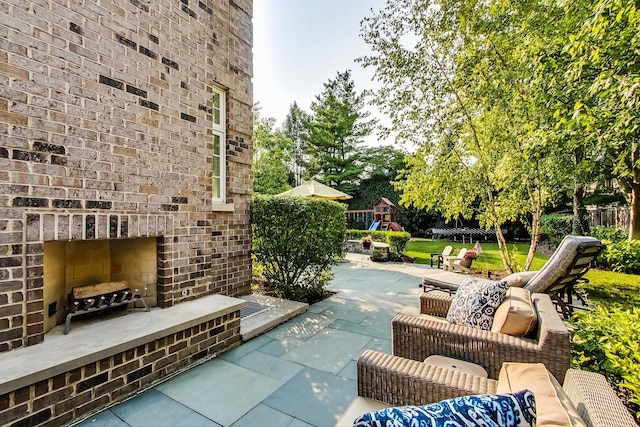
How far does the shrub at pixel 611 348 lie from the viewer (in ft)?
6.02

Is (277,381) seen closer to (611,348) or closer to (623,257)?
(611,348)

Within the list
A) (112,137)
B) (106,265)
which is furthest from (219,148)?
(106,265)

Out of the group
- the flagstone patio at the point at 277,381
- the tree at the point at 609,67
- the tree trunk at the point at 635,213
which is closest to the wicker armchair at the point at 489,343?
the flagstone patio at the point at 277,381

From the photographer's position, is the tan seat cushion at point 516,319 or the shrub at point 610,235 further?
the shrub at point 610,235

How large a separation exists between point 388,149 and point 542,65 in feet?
61.8

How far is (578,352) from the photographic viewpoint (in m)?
2.33

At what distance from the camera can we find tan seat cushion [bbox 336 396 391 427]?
1620 mm

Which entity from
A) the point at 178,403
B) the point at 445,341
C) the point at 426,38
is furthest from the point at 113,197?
the point at 426,38

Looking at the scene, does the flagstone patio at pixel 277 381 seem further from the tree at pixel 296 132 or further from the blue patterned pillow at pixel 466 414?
the tree at pixel 296 132

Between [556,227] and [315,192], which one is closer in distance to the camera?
[315,192]

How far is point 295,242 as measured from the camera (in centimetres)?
518

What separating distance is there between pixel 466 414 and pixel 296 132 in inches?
1244

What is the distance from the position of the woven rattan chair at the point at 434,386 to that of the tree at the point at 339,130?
20.6 m

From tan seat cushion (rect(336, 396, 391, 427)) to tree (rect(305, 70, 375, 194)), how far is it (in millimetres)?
20677
